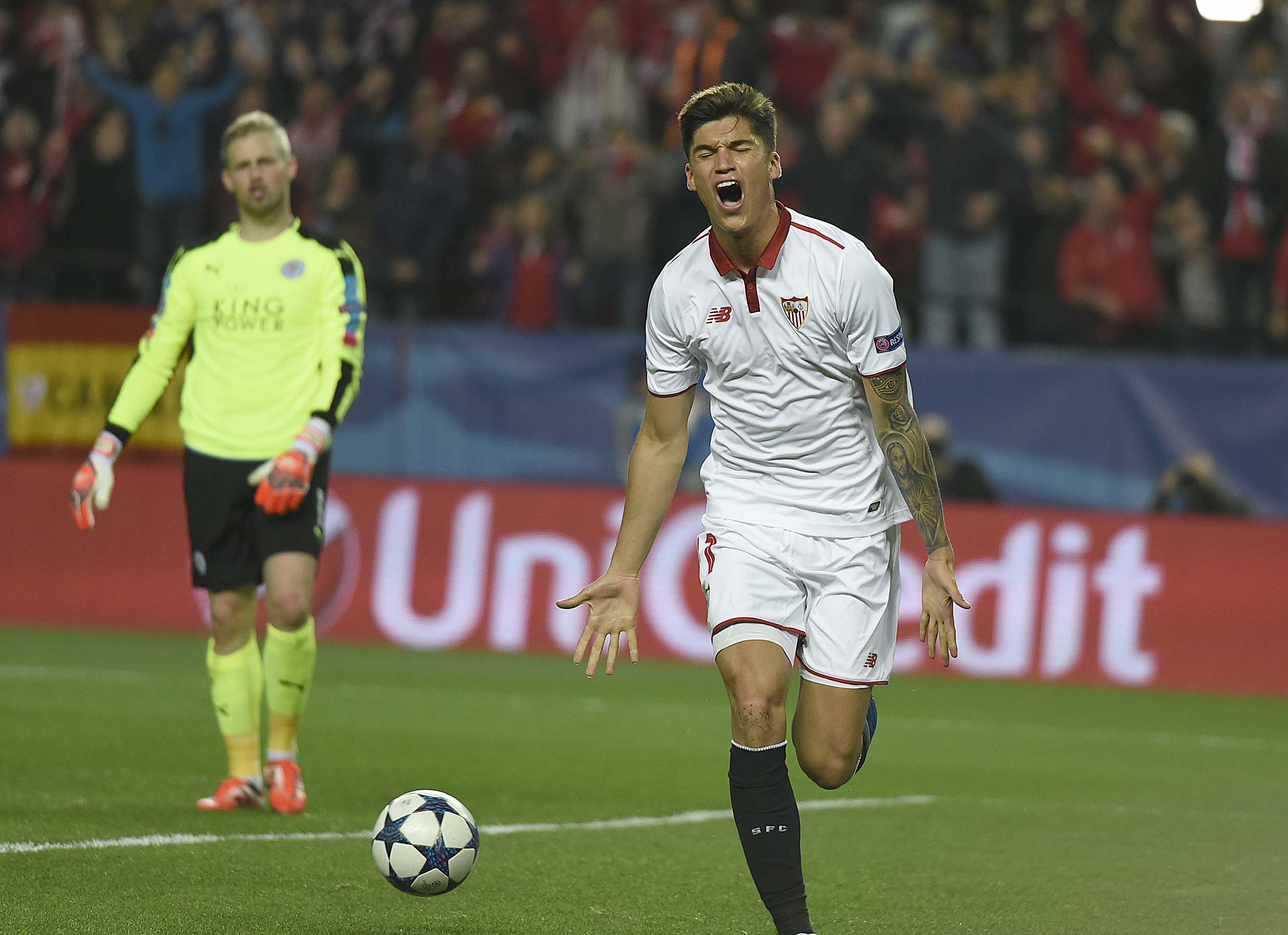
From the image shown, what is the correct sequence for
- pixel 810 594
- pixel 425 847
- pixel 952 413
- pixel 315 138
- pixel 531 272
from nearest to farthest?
pixel 810 594 < pixel 425 847 < pixel 952 413 < pixel 531 272 < pixel 315 138

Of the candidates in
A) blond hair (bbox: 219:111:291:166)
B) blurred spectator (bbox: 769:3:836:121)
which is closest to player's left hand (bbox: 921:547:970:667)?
blond hair (bbox: 219:111:291:166)

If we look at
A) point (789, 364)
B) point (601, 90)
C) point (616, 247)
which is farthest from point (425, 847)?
point (601, 90)

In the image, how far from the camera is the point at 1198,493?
13.5m

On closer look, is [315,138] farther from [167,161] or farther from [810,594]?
[810,594]

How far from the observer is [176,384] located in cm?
1436

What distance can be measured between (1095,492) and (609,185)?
452 cm

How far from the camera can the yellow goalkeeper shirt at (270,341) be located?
25.0 ft

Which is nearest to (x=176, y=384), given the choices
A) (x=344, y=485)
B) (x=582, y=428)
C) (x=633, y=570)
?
(x=344, y=485)

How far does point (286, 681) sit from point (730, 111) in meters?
3.34

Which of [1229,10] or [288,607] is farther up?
[1229,10]

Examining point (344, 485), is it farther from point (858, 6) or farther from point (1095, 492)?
point (858, 6)

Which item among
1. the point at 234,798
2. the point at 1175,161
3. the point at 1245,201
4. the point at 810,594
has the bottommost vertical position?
the point at 234,798

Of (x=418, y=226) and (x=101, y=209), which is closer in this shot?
(x=418, y=226)

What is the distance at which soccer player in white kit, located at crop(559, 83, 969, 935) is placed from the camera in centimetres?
533
